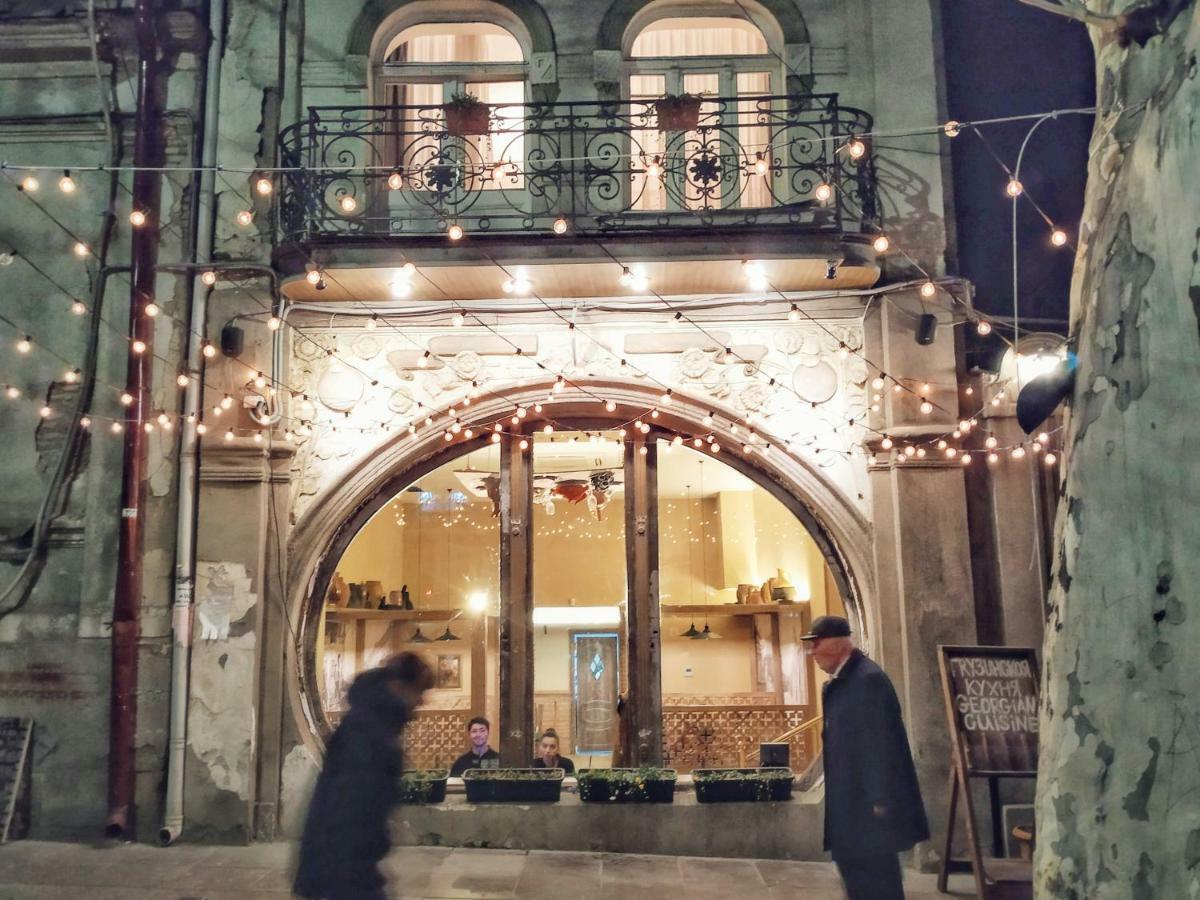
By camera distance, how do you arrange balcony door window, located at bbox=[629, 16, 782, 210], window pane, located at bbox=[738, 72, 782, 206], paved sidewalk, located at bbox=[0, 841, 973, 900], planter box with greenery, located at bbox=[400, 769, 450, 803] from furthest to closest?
window pane, located at bbox=[738, 72, 782, 206], balcony door window, located at bbox=[629, 16, 782, 210], planter box with greenery, located at bbox=[400, 769, 450, 803], paved sidewalk, located at bbox=[0, 841, 973, 900]

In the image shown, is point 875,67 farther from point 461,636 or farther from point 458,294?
point 461,636

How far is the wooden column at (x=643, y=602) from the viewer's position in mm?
8273

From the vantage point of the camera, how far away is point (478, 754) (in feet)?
26.9

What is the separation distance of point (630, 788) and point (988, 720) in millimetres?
2618

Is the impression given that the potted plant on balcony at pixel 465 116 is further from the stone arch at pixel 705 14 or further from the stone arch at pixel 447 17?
the stone arch at pixel 705 14

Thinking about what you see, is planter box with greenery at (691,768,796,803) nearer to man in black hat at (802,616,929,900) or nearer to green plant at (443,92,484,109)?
man in black hat at (802,616,929,900)

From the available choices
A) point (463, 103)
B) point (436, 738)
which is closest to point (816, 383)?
point (463, 103)

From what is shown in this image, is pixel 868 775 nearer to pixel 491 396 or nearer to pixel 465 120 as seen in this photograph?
pixel 491 396

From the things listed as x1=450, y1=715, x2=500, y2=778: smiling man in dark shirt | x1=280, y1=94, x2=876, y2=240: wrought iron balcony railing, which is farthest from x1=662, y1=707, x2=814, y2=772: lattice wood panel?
x1=280, y1=94, x2=876, y2=240: wrought iron balcony railing

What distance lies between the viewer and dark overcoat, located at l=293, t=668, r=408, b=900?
14.0ft

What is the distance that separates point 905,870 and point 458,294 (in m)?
5.48

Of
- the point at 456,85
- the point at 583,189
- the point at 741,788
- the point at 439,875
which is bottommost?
the point at 439,875

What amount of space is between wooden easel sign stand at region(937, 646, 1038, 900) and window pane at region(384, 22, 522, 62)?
6.24 meters

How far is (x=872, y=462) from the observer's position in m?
8.05
